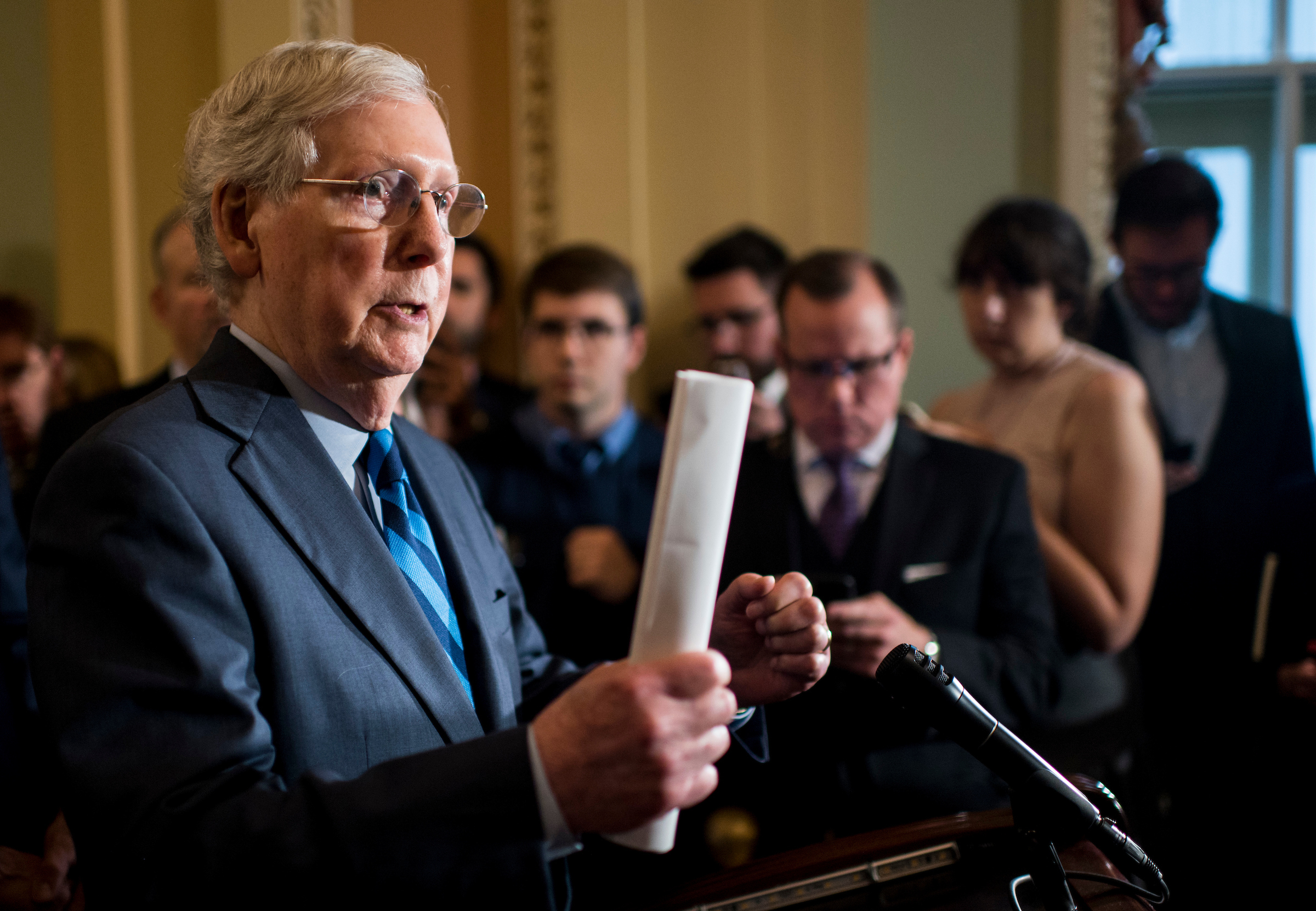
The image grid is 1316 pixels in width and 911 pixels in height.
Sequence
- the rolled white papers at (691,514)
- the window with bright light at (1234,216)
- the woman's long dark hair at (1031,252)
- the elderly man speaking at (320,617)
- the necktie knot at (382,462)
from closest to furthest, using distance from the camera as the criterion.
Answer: the rolled white papers at (691,514) < the elderly man speaking at (320,617) < the necktie knot at (382,462) < the woman's long dark hair at (1031,252) < the window with bright light at (1234,216)

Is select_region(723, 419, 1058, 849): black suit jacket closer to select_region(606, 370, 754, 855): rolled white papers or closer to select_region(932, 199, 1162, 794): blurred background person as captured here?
select_region(932, 199, 1162, 794): blurred background person

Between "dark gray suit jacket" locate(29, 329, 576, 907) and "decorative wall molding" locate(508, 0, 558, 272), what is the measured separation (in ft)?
8.37

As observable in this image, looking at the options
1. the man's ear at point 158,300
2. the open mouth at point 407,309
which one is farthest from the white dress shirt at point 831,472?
the man's ear at point 158,300

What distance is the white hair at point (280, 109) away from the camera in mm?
1272

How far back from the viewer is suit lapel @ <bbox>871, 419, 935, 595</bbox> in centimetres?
241

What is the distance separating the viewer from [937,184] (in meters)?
4.22

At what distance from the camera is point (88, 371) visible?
3.41 m

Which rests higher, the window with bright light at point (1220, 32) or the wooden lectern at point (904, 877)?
the window with bright light at point (1220, 32)

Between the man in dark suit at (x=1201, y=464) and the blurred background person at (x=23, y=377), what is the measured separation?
3500 millimetres

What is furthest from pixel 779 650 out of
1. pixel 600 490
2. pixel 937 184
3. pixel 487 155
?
pixel 937 184

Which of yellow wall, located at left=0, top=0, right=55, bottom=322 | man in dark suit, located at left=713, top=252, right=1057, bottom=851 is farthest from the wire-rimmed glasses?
yellow wall, located at left=0, top=0, right=55, bottom=322

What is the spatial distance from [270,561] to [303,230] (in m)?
0.41

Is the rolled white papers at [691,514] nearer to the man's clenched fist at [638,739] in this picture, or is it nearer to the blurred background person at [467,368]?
the man's clenched fist at [638,739]

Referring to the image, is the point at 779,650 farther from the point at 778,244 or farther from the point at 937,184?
the point at 937,184
